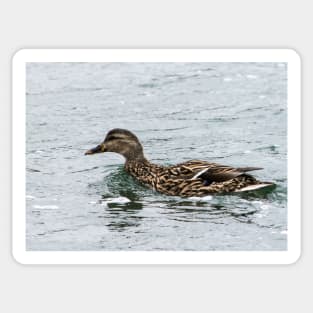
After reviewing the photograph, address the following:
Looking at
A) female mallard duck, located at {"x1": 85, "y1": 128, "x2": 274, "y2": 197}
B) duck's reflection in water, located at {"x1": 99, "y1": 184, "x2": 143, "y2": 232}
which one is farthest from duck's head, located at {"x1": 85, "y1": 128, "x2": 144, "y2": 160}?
duck's reflection in water, located at {"x1": 99, "y1": 184, "x2": 143, "y2": 232}

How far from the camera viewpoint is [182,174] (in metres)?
20.6

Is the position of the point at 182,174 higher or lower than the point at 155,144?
lower

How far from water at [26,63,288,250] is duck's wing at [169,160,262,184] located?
41 mm

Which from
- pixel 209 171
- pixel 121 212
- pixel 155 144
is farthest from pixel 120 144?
pixel 209 171

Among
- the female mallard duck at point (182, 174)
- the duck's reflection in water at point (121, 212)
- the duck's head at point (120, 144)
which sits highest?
the duck's head at point (120, 144)

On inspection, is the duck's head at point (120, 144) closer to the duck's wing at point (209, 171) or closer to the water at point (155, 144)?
the water at point (155, 144)

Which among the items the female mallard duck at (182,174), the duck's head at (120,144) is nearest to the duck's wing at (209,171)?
the female mallard duck at (182,174)

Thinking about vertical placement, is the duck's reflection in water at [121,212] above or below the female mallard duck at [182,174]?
below

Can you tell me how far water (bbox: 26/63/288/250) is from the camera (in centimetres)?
2044

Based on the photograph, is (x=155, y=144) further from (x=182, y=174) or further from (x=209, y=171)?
(x=209, y=171)

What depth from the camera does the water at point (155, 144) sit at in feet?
67.1

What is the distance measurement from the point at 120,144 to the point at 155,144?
0.72ft

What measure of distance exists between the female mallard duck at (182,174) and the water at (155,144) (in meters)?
0.05
